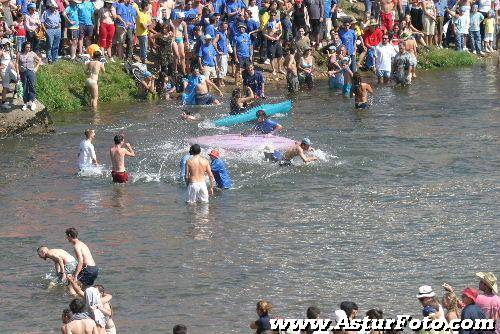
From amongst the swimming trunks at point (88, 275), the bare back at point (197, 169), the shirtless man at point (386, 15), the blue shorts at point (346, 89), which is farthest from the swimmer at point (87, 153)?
the shirtless man at point (386, 15)

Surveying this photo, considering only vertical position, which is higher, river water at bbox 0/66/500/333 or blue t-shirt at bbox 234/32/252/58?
blue t-shirt at bbox 234/32/252/58

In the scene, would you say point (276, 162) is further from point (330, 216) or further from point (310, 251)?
point (310, 251)

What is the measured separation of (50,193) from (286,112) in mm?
9094

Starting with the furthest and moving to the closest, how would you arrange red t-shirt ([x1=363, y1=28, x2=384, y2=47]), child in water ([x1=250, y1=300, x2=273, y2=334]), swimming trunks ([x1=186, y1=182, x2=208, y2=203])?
red t-shirt ([x1=363, y1=28, x2=384, y2=47])
swimming trunks ([x1=186, y1=182, x2=208, y2=203])
child in water ([x1=250, y1=300, x2=273, y2=334])

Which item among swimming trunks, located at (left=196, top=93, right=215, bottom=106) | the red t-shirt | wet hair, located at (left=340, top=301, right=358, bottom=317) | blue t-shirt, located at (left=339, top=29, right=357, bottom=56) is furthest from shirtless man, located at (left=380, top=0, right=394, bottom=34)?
wet hair, located at (left=340, top=301, right=358, bottom=317)

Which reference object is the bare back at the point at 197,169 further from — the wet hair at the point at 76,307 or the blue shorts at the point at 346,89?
the blue shorts at the point at 346,89

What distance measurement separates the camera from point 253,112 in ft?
106

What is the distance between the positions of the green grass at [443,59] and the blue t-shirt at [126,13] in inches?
405

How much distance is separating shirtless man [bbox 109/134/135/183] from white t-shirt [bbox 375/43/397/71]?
13.4 metres

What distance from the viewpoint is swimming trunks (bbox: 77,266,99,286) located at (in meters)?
19.3

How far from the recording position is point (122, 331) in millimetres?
17844

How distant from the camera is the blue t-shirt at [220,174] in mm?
25172

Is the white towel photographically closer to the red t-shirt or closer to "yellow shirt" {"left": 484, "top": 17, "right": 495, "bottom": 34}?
the red t-shirt

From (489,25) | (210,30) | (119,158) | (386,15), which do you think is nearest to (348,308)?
(119,158)
